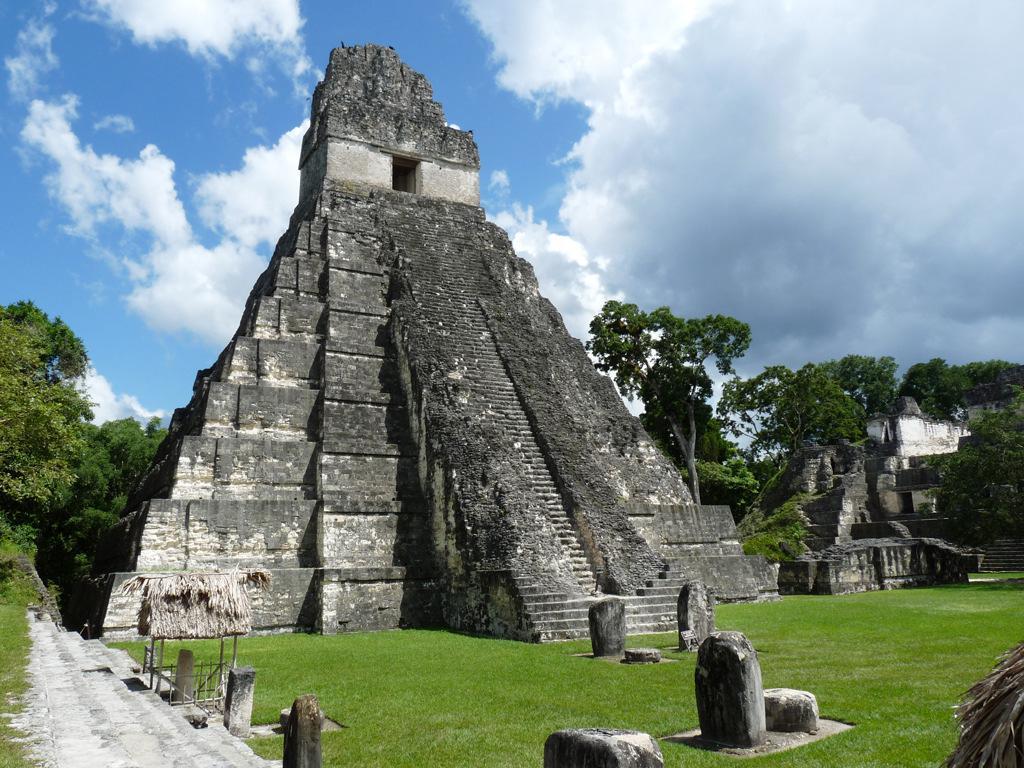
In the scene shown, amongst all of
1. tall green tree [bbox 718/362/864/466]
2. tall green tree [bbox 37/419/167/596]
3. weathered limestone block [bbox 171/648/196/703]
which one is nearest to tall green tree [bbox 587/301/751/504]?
tall green tree [bbox 718/362/864/466]

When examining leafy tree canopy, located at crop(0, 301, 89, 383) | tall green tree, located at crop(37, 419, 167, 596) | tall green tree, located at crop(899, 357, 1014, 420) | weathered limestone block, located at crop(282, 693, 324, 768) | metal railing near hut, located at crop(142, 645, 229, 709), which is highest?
tall green tree, located at crop(899, 357, 1014, 420)

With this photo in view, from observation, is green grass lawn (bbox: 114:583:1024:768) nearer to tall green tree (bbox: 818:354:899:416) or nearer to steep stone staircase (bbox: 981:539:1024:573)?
steep stone staircase (bbox: 981:539:1024:573)

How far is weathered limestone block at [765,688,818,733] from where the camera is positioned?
530 cm

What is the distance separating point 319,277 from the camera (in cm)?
1691

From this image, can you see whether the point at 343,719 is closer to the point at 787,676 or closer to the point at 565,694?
the point at 565,694

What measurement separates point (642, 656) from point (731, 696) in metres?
3.15

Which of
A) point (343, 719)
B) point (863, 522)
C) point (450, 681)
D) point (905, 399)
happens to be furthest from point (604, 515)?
point (905, 399)

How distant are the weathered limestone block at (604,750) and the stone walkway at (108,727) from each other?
1.90m

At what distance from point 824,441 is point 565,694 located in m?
35.2

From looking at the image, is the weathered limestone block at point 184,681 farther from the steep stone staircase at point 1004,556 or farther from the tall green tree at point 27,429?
the steep stone staircase at point 1004,556

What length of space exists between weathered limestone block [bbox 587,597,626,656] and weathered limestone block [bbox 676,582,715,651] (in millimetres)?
868

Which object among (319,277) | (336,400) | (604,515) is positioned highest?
→ (319,277)

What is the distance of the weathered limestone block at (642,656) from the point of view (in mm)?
8180

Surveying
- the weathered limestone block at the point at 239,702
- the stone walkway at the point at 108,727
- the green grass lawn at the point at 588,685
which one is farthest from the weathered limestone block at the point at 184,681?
the weathered limestone block at the point at 239,702
